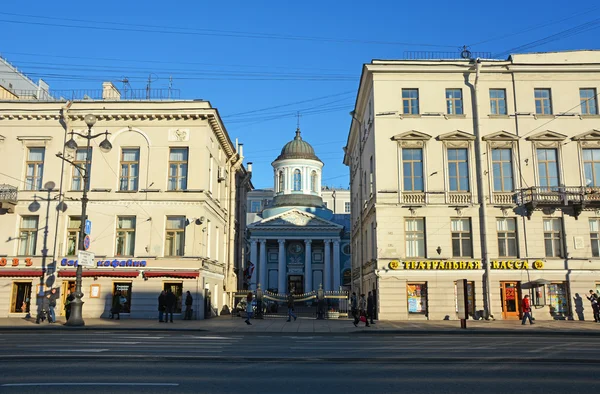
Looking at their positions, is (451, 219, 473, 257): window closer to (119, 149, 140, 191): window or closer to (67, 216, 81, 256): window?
(119, 149, 140, 191): window

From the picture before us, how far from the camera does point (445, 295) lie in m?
30.9

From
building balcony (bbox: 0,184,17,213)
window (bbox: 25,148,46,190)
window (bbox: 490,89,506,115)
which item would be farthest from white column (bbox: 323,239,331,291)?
building balcony (bbox: 0,184,17,213)

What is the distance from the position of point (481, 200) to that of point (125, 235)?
71.1ft

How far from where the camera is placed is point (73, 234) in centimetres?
3281

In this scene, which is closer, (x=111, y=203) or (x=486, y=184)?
(x=486, y=184)

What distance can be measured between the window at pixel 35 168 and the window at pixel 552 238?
31.1 metres

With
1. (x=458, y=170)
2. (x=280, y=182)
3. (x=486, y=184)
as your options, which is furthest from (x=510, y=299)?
(x=280, y=182)

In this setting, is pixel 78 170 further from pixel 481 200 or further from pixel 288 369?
pixel 288 369

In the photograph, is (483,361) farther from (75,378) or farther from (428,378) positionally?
(75,378)

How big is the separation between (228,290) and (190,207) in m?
13.0

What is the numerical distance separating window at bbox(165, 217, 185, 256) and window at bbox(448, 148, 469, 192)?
54.7 ft

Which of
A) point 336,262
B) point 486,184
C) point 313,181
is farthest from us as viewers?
point 313,181

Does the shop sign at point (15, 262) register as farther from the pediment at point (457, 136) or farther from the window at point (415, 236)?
the pediment at point (457, 136)

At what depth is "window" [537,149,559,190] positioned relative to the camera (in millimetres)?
32375
